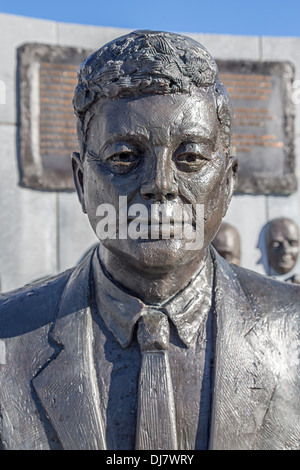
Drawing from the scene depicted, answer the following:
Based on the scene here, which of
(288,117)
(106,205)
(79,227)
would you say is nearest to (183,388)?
(106,205)

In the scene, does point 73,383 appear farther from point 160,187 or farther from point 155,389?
point 160,187

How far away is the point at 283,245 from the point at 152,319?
4.29m

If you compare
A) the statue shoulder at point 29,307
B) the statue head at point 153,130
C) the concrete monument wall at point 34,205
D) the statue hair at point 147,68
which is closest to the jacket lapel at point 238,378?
the statue head at point 153,130

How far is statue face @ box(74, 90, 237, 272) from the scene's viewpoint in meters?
1.77

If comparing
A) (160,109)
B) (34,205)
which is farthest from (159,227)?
(34,205)

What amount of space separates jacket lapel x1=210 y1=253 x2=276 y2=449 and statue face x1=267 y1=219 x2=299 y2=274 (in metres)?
3.88

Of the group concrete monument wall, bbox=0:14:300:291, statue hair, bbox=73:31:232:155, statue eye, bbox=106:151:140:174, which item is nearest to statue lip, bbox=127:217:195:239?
statue eye, bbox=106:151:140:174

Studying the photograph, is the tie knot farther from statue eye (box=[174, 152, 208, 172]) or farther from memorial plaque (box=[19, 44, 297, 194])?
memorial plaque (box=[19, 44, 297, 194])

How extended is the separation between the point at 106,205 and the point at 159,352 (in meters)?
0.44

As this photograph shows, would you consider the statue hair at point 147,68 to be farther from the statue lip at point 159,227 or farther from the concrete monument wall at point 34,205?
the concrete monument wall at point 34,205

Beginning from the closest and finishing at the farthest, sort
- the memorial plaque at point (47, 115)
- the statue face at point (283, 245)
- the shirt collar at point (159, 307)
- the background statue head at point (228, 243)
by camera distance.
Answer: the shirt collar at point (159, 307)
the memorial plaque at point (47, 115)
the background statue head at point (228, 243)
the statue face at point (283, 245)

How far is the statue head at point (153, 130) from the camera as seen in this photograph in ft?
5.79

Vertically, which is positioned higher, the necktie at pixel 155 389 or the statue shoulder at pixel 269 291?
the statue shoulder at pixel 269 291

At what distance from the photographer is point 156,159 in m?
1.76
